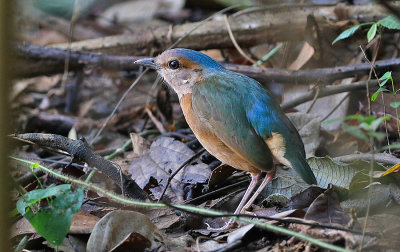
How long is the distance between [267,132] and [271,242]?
3.04 feet

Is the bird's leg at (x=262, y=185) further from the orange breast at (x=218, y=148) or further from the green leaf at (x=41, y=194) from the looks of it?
the green leaf at (x=41, y=194)

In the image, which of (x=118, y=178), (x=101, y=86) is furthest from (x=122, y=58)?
(x=118, y=178)

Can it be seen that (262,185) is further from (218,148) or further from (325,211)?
(325,211)

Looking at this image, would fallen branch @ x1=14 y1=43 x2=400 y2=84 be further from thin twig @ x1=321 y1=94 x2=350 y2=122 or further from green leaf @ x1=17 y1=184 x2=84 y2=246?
green leaf @ x1=17 y1=184 x2=84 y2=246

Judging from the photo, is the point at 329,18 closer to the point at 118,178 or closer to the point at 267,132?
the point at 267,132

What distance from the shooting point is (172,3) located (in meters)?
10.1

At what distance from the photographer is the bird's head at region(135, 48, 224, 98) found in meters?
4.49

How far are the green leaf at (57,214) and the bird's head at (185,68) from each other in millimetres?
1754

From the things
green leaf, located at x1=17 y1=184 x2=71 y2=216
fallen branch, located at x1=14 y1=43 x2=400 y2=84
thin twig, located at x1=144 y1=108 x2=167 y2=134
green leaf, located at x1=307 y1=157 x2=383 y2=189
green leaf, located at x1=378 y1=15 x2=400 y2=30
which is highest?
green leaf, located at x1=378 y1=15 x2=400 y2=30

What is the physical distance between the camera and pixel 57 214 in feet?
9.77

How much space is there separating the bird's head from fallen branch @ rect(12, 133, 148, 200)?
40.0 inches

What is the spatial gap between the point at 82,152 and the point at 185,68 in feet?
4.21

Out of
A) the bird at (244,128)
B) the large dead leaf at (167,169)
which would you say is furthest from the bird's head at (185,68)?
the large dead leaf at (167,169)

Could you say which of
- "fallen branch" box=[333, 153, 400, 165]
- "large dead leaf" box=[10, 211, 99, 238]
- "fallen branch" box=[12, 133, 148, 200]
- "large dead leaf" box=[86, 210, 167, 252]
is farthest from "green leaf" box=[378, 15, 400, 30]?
Answer: "large dead leaf" box=[10, 211, 99, 238]
